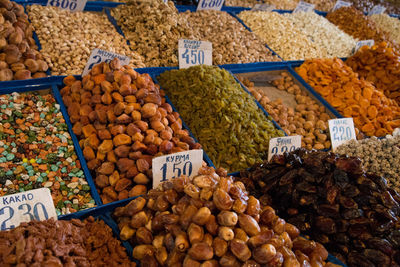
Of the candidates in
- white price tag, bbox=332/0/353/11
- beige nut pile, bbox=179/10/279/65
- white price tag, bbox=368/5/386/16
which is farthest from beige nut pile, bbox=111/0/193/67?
white price tag, bbox=368/5/386/16

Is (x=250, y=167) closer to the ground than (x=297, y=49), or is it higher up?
closer to the ground

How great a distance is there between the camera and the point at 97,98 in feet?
6.01

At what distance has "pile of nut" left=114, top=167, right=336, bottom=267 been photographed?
1.05 meters

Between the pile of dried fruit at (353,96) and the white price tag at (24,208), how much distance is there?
242 cm

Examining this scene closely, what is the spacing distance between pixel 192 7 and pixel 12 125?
2.52 meters

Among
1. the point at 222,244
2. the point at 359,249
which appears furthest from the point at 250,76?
the point at 222,244

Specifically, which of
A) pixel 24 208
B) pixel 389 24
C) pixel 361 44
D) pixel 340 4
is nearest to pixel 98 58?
pixel 24 208

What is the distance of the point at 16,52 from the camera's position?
6.84 ft

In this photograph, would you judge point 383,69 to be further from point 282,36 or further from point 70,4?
point 70,4

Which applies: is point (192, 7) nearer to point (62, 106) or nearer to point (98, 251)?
point (62, 106)

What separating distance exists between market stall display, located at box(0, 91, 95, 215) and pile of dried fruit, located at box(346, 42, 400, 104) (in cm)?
294

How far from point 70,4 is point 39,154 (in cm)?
181

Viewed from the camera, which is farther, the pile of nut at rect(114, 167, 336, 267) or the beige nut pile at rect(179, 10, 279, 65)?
the beige nut pile at rect(179, 10, 279, 65)

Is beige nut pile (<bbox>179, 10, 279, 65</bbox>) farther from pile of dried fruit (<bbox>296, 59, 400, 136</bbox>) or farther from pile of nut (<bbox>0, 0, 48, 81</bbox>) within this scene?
pile of nut (<bbox>0, 0, 48, 81</bbox>)
